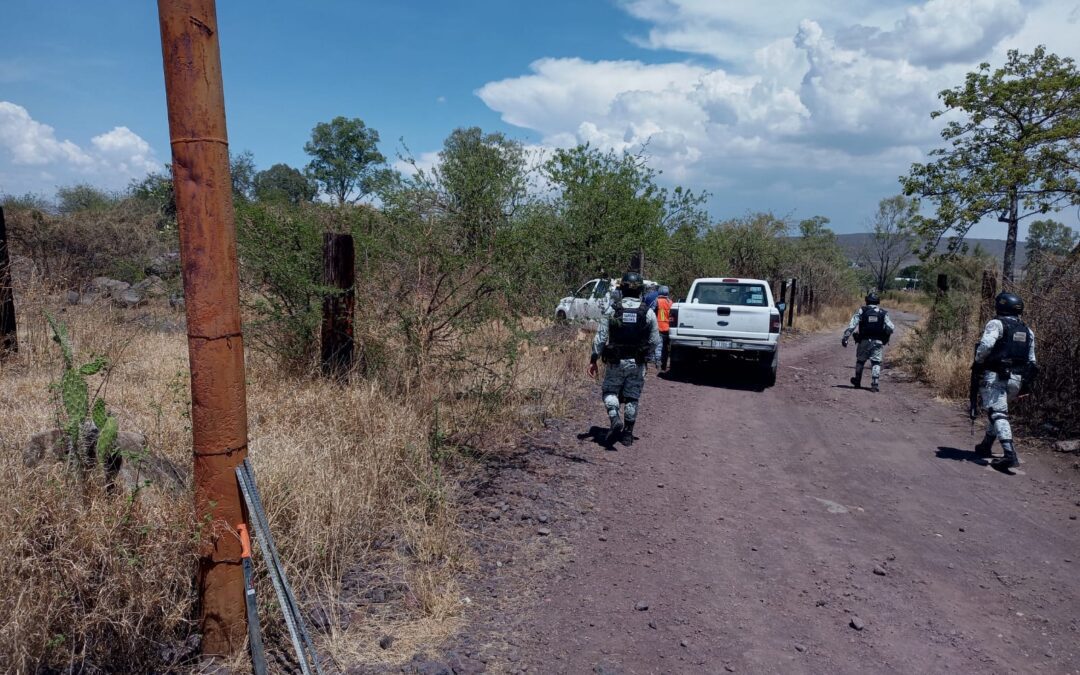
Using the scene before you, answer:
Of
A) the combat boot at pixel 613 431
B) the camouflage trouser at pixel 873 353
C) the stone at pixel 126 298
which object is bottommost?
the combat boot at pixel 613 431

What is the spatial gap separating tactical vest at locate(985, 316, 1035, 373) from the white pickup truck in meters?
4.31

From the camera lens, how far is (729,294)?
12352mm

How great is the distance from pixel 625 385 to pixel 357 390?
2.90 metres

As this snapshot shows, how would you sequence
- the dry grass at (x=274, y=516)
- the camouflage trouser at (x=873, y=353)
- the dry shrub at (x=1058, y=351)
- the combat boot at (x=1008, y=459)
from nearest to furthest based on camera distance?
the dry grass at (x=274, y=516) < the combat boot at (x=1008, y=459) < the dry shrub at (x=1058, y=351) < the camouflage trouser at (x=873, y=353)

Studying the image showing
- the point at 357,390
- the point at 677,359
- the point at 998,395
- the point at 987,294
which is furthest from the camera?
the point at 677,359

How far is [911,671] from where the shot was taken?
10.6 ft

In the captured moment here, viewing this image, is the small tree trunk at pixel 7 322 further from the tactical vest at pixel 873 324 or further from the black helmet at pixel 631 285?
the tactical vest at pixel 873 324

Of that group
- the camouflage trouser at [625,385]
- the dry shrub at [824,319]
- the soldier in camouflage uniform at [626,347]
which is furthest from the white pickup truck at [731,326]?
the dry shrub at [824,319]

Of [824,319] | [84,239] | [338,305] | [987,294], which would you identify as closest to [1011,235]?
[987,294]

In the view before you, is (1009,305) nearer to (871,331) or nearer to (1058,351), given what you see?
(1058,351)

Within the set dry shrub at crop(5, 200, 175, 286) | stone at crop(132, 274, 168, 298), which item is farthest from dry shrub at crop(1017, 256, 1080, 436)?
dry shrub at crop(5, 200, 175, 286)

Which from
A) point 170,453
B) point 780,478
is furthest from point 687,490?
point 170,453

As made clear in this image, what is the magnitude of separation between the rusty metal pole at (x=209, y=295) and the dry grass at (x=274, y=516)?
323 millimetres

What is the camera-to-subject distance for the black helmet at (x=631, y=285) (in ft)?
23.3
